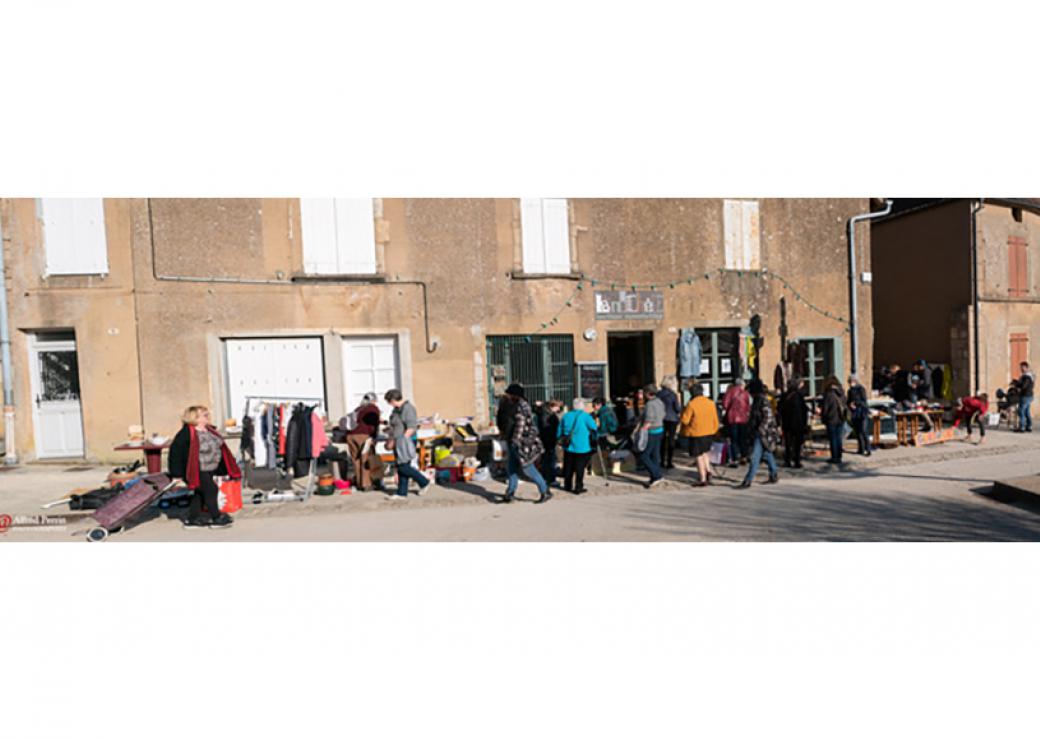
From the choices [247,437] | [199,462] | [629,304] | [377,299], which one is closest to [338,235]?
[377,299]

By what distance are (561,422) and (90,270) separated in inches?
354

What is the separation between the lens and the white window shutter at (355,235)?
10438 mm

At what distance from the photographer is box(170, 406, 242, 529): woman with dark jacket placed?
6629 millimetres

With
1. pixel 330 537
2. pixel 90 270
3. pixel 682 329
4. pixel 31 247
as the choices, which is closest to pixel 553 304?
pixel 682 329

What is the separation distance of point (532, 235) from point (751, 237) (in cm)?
527

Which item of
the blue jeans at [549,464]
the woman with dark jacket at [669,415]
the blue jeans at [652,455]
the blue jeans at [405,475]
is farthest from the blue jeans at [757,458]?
the blue jeans at [405,475]

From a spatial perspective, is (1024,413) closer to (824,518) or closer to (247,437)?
(824,518)

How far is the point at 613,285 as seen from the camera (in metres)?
11.8

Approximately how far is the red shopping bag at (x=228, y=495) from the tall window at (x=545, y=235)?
6.65 meters

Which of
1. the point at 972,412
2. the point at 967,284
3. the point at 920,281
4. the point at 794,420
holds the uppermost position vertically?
the point at 920,281

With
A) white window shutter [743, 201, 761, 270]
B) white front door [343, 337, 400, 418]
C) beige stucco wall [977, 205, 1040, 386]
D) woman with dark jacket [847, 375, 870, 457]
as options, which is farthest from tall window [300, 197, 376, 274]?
beige stucco wall [977, 205, 1040, 386]

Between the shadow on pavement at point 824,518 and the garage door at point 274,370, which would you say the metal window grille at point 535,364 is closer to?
the garage door at point 274,370

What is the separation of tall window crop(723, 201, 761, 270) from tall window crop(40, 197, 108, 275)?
41.1 ft

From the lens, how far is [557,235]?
11.5m
